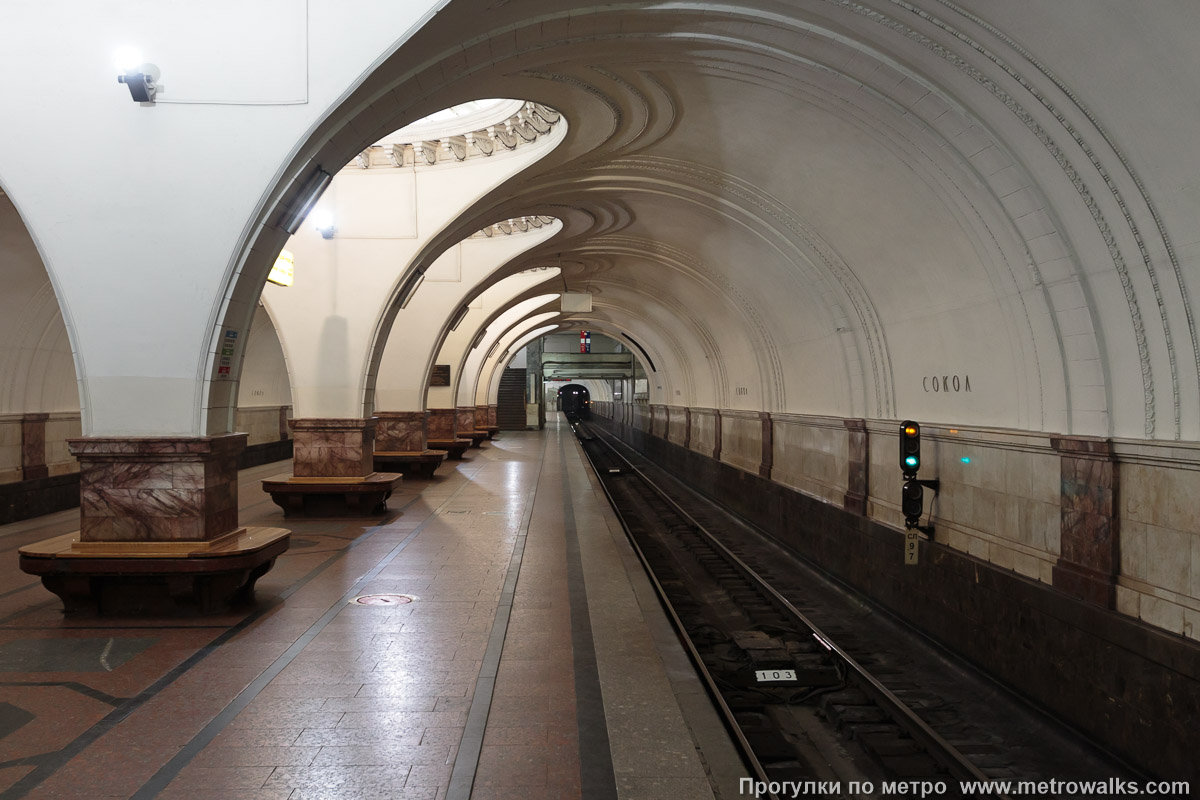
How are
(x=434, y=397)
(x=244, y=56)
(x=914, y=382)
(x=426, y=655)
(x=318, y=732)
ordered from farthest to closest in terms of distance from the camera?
(x=434, y=397)
(x=914, y=382)
(x=244, y=56)
(x=426, y=655)
(x=318, y=732)

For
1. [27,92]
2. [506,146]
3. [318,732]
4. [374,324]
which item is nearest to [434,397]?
[374,324]

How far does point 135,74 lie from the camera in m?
5.92

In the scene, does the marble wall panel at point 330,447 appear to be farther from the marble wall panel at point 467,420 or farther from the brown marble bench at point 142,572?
the marble wall panel at point 467,420

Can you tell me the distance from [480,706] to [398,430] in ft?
41.7

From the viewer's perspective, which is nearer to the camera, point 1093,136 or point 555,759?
point 555,759

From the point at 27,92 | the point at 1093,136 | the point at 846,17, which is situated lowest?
the point at 1093,136

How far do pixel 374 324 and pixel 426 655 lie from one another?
7.78 m

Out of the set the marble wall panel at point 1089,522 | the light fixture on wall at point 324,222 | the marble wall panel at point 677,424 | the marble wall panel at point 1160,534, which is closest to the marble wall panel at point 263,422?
the light fixture on wall at point 324,222

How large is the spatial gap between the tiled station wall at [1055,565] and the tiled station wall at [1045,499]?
0.5 inches

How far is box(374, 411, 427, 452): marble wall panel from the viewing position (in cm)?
1692

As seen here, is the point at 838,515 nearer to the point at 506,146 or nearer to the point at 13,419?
the point at 506,146

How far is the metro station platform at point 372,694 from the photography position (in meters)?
3.88

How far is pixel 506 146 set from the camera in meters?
11.1

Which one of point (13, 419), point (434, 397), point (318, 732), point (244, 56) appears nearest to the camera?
point (318, 732)
